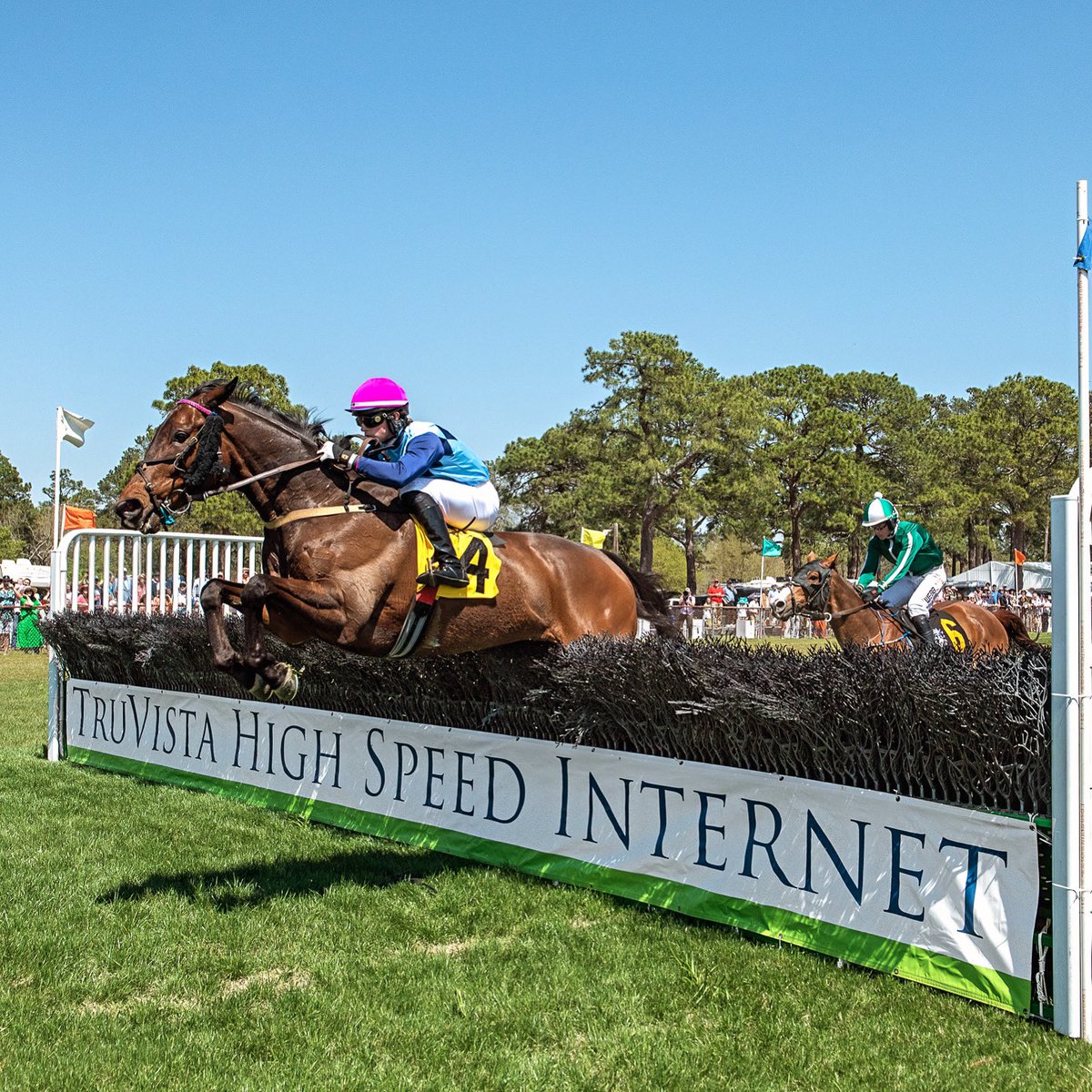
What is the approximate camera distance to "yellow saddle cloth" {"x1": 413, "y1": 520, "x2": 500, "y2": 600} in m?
5.64

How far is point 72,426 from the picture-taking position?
13227mm

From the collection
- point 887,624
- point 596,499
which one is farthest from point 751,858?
point 596,499

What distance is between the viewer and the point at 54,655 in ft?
31.3

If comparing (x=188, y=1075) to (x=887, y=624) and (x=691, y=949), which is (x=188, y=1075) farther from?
(x=887, y=624)

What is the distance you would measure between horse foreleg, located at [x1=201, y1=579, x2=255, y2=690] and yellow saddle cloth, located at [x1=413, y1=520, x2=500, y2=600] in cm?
94

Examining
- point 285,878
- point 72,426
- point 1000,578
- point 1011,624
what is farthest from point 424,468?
point 1000,578

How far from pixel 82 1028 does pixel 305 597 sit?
2.27 metres

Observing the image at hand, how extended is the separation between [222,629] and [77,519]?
6120 mm

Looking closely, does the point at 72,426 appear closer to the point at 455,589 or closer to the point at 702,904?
the point at 455,589

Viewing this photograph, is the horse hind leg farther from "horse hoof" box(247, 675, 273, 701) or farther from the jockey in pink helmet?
the jockey in pink helmet

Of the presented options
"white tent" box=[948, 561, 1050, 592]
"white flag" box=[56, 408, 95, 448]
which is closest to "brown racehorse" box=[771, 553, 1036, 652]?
"white flag" box=[56, 408, 95, 448]

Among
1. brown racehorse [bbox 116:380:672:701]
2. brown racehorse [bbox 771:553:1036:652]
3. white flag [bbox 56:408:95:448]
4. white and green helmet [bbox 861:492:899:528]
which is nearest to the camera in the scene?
brown racehorse [bbox 116:380:672:701]

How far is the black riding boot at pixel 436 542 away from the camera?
5.57 meters

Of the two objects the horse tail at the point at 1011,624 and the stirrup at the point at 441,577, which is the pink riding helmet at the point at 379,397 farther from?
the horse tail at the point at 1011,624
